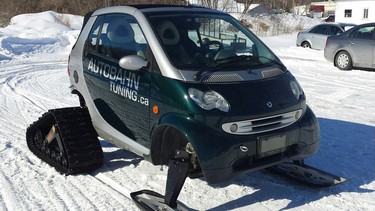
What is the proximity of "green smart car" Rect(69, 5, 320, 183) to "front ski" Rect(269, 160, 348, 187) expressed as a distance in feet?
1.45

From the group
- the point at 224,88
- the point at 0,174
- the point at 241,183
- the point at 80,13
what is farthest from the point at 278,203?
the point at 80,13

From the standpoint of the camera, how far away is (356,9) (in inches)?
1754

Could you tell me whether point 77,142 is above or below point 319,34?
above

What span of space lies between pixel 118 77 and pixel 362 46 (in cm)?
972

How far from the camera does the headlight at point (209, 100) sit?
3703 millimetres

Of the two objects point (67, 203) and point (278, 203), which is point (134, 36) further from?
point (278, 203)

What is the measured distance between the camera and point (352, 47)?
12.6m

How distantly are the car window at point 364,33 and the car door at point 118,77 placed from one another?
9676 mm

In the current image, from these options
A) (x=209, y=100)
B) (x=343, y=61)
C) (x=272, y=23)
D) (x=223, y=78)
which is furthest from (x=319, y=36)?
(x=272, y=23)

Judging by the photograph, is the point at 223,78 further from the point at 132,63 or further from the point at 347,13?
the point at 347,13

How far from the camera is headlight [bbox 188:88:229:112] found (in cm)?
370

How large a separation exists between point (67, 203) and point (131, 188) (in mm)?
656

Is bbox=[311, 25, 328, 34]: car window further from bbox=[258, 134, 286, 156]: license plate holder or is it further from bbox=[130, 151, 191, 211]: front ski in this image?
bbox=[130, 151, 191, 211]: front ski

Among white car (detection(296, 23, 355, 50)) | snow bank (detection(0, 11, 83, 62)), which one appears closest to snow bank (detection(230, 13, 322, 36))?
white car (detection(296, 23, 355, 50))
